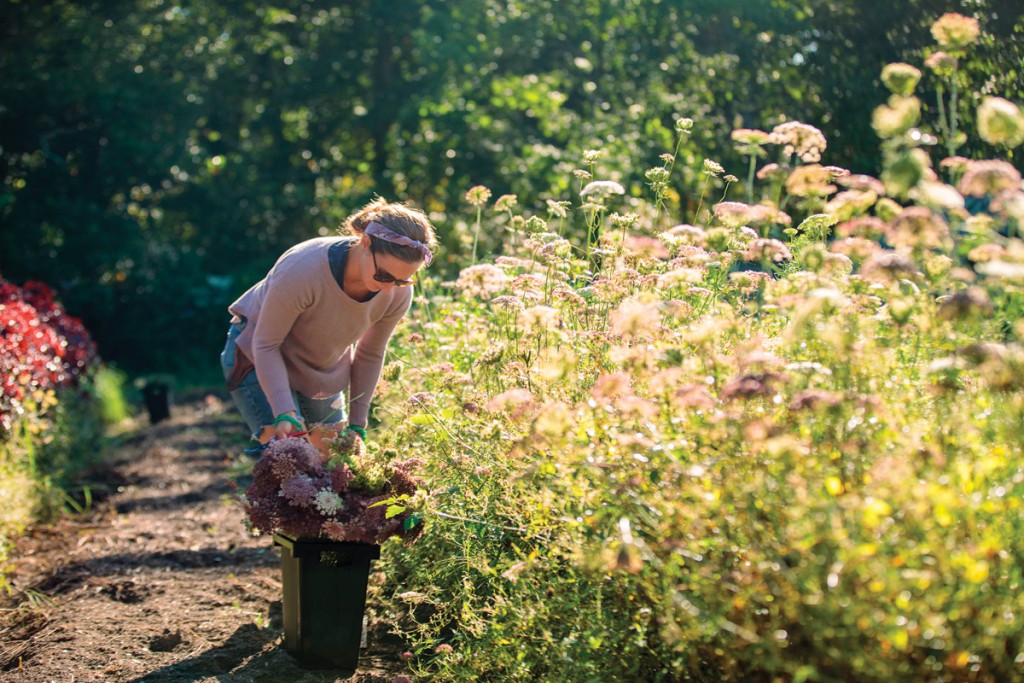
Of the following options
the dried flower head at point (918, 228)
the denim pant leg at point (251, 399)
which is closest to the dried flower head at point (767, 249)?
the dried flower head at point (918, 228)

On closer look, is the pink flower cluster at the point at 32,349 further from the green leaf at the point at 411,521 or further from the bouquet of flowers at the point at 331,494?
the green leaf at the point at 411,521

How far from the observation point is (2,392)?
586 cm

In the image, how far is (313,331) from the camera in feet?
13.1

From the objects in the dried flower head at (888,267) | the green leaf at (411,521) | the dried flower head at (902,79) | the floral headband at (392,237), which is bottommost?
the green leaf at (411,521)

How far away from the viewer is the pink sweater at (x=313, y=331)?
3.76 m

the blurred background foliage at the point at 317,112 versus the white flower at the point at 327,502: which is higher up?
the blurred background foliage at the point at 317,112

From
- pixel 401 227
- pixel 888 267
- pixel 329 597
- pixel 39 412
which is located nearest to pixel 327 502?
pixel 329 597

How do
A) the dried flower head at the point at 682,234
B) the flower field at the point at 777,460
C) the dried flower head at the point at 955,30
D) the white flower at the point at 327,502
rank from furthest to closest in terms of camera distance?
1. the white flower at the point at 327,502
2. the dried flower head at the point at 682,234
3. the dried flower head at the point at 955,30
4. the flower field at the point at 777,460

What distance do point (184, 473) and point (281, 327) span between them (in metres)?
4.05

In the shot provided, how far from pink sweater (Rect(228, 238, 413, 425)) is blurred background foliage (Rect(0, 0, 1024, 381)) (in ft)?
16.5

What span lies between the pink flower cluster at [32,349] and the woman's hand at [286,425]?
2803 mm

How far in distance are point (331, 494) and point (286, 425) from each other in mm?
431

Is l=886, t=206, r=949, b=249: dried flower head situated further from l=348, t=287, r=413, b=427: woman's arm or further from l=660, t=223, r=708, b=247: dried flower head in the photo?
l=348, t=287, r=413, b=427: woman's arm

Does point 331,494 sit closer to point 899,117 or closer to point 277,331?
point 277,331
